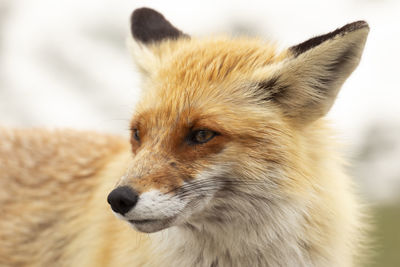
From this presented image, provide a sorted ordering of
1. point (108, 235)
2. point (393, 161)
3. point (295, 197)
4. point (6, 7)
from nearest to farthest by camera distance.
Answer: point (295, 197) → point (108, 235) → point (393, 161) → point (6, 7)

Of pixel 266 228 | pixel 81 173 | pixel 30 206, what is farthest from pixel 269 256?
pixel 30 206

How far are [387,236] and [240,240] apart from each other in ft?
27.5

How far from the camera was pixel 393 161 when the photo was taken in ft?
69.9

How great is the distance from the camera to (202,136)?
4.81 meters

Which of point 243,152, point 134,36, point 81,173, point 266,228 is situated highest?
point 134,36

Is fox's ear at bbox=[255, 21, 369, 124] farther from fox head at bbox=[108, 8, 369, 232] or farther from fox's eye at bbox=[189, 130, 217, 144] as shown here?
fox's eye at bbox=[189, 130, 217, 144]

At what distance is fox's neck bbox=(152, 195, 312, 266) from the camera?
4996mm

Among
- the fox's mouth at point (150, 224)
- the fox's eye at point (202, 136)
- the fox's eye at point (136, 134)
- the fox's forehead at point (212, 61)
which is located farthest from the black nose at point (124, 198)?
the fox's forehead at point (212, 61)

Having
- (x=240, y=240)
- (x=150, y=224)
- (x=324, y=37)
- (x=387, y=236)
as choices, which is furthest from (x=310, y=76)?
(x=387, y=236)

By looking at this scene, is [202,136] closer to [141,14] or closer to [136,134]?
[136,134]

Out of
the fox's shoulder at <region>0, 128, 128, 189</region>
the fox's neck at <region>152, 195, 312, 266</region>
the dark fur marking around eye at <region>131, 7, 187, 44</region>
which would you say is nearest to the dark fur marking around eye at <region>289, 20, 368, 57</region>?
the fox's neck at <region>152, 195, 312, 266</region>

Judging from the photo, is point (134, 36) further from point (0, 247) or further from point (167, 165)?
point (0, 247)

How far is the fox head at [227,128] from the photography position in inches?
182

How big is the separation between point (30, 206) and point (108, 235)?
143 centimetres
